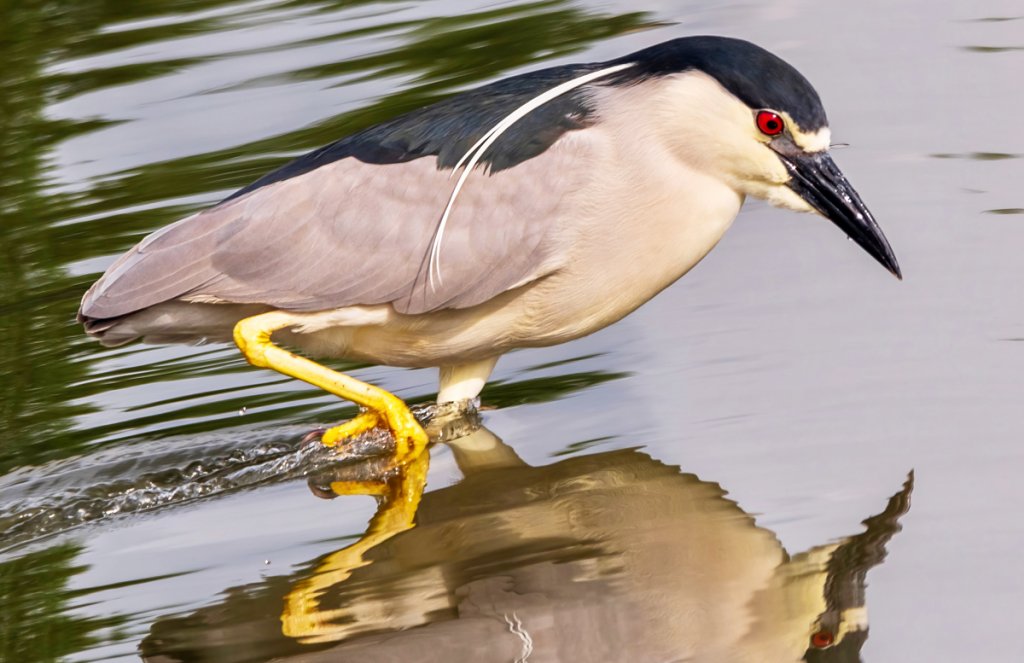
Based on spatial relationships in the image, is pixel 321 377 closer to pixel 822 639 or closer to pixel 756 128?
pixel 756 128

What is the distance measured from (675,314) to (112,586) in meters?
2.46

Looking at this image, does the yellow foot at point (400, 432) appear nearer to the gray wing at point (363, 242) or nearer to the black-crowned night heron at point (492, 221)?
the black-crowned night heron at point (492, 221)

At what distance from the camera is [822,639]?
3.95 m

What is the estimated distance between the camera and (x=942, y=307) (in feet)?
19.3

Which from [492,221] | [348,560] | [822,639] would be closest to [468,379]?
[492,221]

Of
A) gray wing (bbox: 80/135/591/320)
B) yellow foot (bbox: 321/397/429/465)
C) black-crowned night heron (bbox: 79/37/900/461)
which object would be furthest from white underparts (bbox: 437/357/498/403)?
gray wing (bbox: 80/135/591/320)

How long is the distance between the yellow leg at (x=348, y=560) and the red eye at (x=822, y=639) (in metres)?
1.15

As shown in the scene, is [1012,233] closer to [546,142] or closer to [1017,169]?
[1017,169]

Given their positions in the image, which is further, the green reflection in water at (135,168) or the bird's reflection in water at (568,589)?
the green reflection in water at (135,168)

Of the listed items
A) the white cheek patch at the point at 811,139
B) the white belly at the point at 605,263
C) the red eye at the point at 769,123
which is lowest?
the white belly at the point at 605,263

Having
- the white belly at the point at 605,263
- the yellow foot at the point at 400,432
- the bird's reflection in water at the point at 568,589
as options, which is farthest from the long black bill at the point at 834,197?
the yellow foot at the point at 400,432

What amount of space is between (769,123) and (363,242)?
1351 millimetres

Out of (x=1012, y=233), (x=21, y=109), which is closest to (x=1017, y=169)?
(x=1012, y=233)

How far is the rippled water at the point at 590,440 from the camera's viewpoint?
4219 millimetres
